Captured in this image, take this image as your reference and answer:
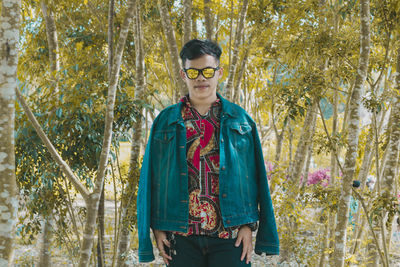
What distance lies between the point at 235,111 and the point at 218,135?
0.40 ft

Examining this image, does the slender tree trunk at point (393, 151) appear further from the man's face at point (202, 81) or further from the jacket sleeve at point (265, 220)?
the man's face at point (202, 81)

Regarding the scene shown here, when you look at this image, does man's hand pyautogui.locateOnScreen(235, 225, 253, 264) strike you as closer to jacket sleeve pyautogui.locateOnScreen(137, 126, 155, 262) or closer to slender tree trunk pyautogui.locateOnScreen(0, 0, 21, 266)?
jacket sleeve pyautogui.locateOnScreen(137, 126, 155, 262)

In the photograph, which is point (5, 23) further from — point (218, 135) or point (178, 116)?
point (218, 135)

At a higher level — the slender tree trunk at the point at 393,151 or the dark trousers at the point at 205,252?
the slender tree trunk at the point at 393,151

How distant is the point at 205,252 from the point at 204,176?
28 centimetres

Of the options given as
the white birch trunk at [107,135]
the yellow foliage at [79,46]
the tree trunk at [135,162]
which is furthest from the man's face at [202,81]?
the yellow foliage at [79,46]

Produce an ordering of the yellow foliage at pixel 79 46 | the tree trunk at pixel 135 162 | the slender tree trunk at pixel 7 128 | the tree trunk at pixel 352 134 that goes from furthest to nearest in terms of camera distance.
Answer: the yellow foliage at pixel 79 46 → the tree trunk at pixel 135 162 → the tree trunk at pixel 352 134 → the slender tree trunk at pixel 7 128

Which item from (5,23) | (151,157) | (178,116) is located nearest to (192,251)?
(151,157)

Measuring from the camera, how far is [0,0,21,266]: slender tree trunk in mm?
1570

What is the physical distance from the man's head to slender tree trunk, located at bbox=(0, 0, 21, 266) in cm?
69

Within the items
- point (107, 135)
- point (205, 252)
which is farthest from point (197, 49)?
point (107, 135)

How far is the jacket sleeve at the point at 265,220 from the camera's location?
5.04 ft

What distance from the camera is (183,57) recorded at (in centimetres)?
158

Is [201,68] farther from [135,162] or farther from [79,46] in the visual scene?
[79,46]
